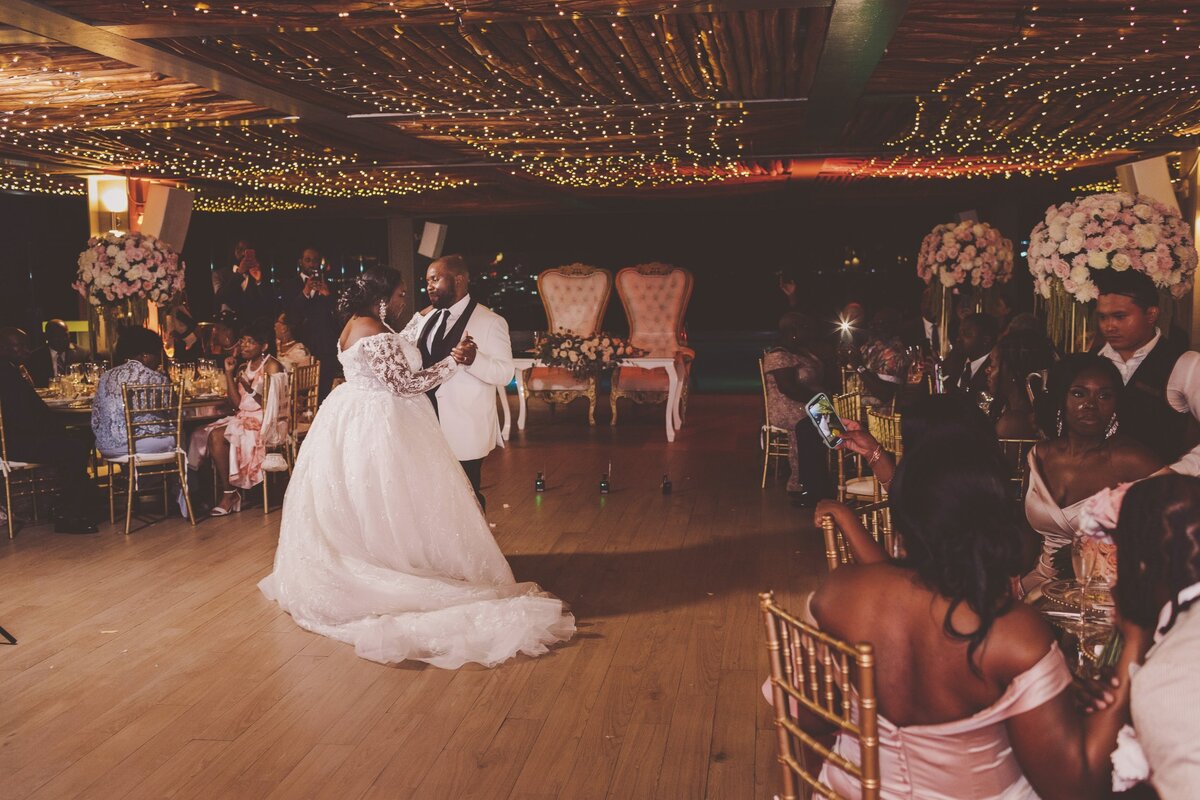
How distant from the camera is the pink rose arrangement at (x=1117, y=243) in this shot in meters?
5.09

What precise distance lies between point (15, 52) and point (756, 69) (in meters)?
4.01

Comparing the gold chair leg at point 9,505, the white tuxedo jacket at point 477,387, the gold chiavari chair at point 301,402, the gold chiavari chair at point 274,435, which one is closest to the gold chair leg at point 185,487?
the gold chiavari chair at point 274,435

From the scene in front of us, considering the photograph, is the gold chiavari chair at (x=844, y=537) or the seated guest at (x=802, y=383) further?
the seated guest at (x=802, y=383)

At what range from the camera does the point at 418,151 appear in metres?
9.86

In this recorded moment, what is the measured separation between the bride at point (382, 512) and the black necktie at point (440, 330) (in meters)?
0.48

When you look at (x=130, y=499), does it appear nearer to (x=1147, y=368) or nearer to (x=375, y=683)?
(x=375, y=683)

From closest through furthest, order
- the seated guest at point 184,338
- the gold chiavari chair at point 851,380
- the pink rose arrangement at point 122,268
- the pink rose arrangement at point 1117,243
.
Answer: the pink rose arrangement at point 1117,243 → the gold chiavari chair at point 851,380 → the pink rose arrangement at point 122,268 → the seated guest at point 184,338

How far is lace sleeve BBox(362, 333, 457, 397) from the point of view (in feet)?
16.9

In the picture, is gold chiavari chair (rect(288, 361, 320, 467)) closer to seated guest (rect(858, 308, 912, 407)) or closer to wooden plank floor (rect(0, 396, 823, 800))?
wooden plank floor (rect(0, 396, 823, 800))

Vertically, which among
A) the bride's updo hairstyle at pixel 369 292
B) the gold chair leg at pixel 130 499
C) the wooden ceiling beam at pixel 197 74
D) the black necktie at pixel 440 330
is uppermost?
the wooden ceiling beam at pixel 197 74

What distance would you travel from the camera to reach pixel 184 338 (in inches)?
448

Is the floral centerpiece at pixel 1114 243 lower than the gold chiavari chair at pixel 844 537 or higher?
higher

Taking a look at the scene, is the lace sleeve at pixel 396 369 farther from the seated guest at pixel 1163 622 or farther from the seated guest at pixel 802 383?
the seated guest at pixel 1163 622

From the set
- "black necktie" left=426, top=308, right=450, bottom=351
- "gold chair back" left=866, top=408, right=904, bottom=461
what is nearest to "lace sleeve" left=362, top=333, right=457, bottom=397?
"black necktie" left=426, top=308, right=450, bottom=351
